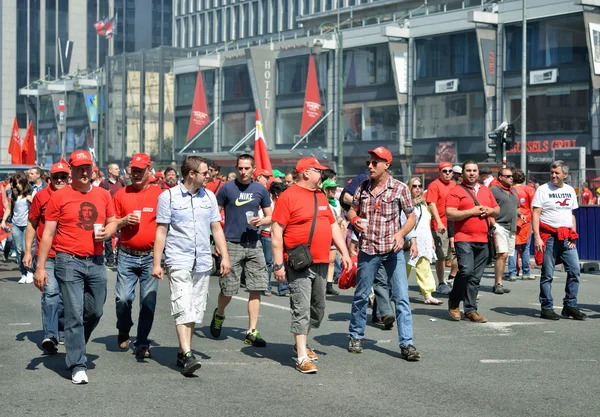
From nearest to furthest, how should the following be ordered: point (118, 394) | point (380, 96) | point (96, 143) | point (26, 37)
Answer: point (118, 394), point (380, 96), point (96, 143), point (26, 37)

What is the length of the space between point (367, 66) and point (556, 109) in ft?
43.7

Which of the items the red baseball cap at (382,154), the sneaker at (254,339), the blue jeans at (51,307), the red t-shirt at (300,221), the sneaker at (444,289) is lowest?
the sneaker at (444,289)

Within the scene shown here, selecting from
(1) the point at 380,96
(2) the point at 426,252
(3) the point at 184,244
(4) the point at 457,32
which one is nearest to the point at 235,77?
(1) the point at 380,96

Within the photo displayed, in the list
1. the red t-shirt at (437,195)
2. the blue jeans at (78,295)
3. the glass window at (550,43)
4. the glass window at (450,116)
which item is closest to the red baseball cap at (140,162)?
the blue jeans at (78,295)

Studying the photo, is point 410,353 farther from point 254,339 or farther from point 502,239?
point 502,239

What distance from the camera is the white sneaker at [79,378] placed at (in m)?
7.50

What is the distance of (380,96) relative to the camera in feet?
179

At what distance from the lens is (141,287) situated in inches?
345

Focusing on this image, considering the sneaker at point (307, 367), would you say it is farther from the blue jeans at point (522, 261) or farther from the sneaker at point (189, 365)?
the blue jeans at point (522, 261)

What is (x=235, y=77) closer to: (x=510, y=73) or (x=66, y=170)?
(x=510, y=73)

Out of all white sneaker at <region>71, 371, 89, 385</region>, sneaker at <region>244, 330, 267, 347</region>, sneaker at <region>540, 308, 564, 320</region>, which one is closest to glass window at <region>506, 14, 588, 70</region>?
sneaker at <region>540, 308, 564, 320</region>

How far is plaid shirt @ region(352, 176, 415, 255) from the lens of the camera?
8961 mm

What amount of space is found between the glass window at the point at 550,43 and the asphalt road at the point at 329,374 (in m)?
35.1

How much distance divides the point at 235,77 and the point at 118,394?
59131 millimetres
